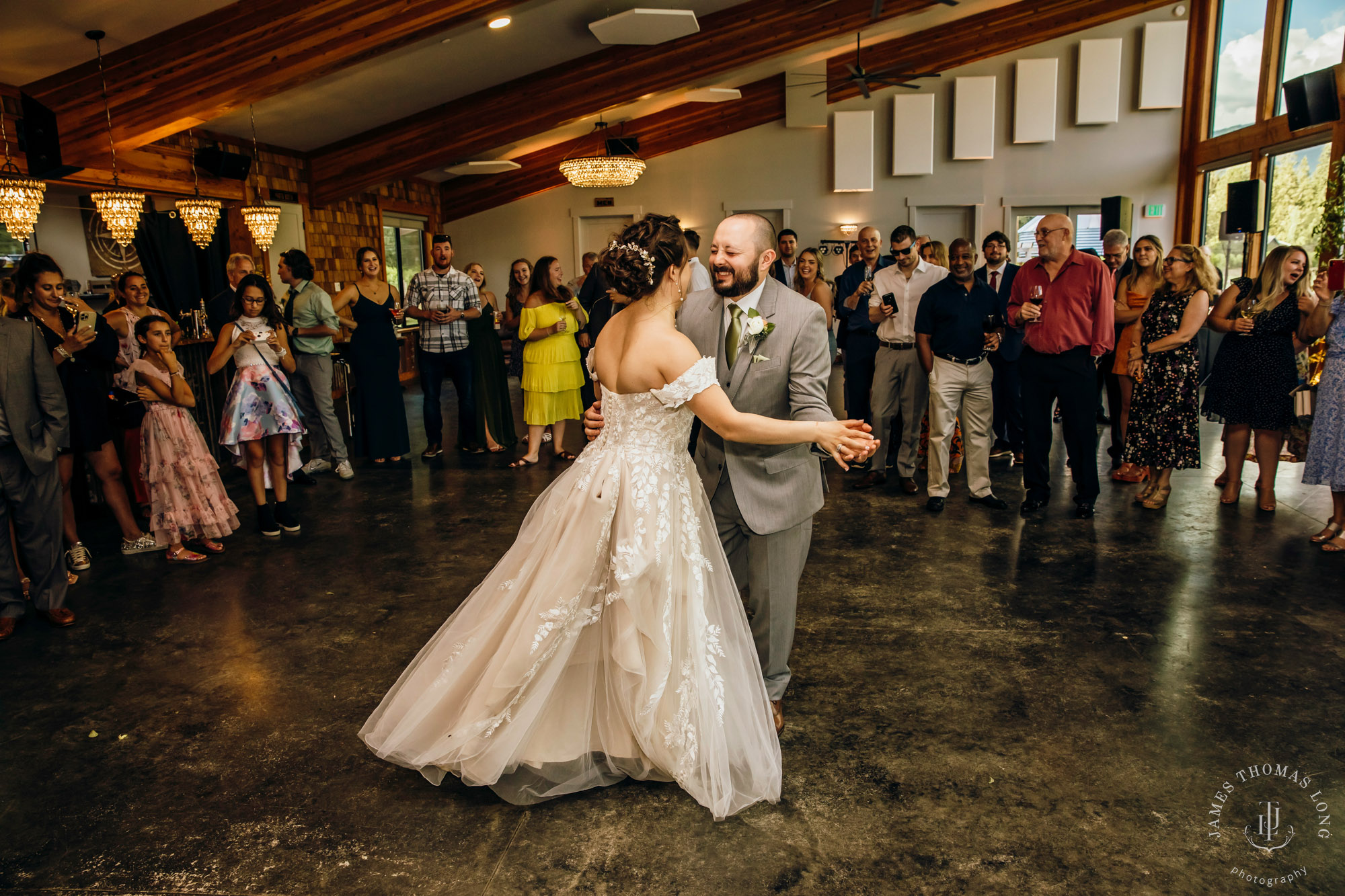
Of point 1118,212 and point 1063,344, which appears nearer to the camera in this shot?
point 1063,344

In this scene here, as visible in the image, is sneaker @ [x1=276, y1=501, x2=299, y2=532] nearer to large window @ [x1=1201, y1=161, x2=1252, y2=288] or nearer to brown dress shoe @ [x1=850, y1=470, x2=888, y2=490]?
brown dress shoe @ [x1=850, y1=470, x2=888, y2=490]

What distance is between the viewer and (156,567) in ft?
14.0

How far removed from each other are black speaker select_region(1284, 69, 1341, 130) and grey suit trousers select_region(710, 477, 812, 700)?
25.7 feet

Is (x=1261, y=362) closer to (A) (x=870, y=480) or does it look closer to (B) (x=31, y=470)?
(A) (x=870, y=480)

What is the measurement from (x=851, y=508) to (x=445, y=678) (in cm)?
330

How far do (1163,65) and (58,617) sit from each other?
14339 millimetres

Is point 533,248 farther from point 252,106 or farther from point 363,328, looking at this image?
point 363,328

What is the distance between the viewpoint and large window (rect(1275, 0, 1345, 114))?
8.60m

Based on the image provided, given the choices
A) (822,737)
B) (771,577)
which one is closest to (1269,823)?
(822,737)

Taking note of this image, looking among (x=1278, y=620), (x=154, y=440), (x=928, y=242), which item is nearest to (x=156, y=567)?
(x=154, y=440)

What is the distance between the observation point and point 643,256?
2129 mm

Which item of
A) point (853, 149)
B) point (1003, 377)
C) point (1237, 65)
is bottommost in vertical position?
point (1003, 377)

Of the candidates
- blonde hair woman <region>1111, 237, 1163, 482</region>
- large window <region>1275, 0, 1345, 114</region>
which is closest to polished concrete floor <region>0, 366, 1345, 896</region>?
blonde hair woman <region>1111, 237, 1163, 482</region>

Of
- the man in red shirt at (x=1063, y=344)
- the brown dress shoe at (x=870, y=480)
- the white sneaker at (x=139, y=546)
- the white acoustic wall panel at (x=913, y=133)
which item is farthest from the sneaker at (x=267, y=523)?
the white acoustic wall panel at (x=913, y=133)
